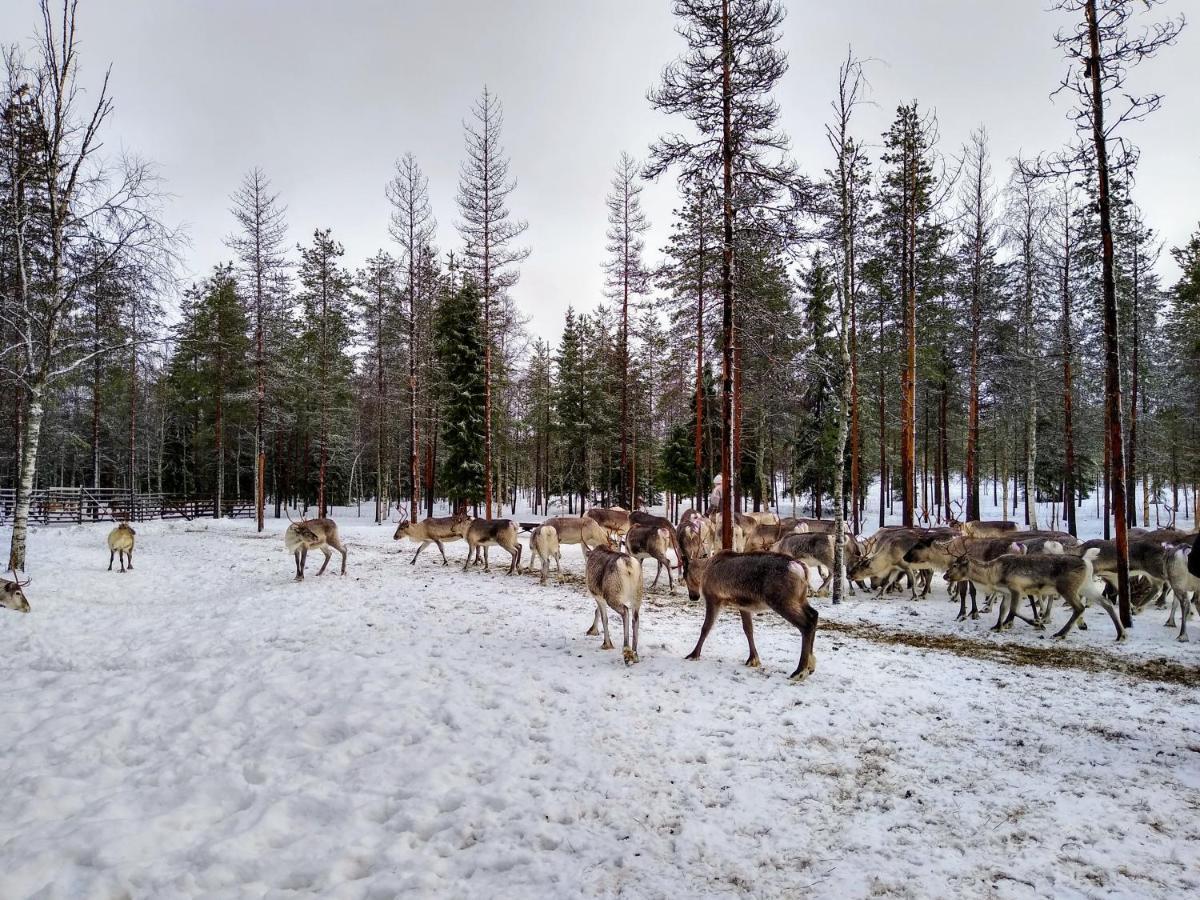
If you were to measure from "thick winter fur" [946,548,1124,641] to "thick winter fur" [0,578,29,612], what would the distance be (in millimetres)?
16454

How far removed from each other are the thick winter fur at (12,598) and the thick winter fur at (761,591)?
1135 centimetres

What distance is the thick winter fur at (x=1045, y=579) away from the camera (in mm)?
8828

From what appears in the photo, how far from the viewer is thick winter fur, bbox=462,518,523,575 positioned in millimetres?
15844

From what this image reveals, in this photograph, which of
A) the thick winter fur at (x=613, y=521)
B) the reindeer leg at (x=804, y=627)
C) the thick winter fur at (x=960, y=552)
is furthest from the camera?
the thick winter fur at (x=613, y=521)

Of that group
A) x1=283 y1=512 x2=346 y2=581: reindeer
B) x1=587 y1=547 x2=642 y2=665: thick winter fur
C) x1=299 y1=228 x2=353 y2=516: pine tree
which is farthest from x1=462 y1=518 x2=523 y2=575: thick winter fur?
x1=299 y1=228 x2=353 y2=516: pine tree

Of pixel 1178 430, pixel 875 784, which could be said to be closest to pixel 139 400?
pixel 875 784

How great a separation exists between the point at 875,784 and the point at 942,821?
603 millimetres

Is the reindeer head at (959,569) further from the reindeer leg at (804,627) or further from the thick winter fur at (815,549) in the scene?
the reindeer leg at (804,627)

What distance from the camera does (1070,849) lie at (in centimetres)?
373

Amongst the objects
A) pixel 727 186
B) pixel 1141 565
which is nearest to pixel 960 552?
pixel 1141 565

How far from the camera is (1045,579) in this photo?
907cm

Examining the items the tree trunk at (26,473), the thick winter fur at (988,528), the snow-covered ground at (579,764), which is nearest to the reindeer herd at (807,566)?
the thick winter fur at (988,528)

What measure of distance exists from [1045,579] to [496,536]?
12.0 metres

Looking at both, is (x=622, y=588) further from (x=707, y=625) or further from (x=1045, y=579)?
(x=1045, y=579)
